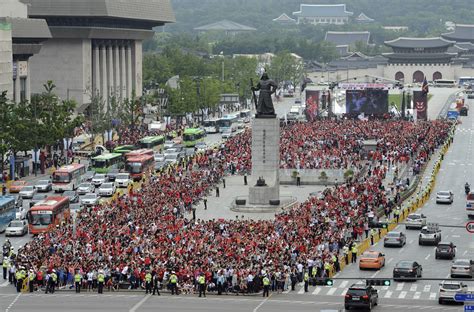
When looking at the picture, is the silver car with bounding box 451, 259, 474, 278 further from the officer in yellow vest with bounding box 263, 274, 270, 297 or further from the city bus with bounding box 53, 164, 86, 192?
the city bus with bounding box 53, 164, 86, 192

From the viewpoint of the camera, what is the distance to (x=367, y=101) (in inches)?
7141

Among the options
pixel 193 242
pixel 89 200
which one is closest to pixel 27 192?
pixel 89 200

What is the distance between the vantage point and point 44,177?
5143 inches

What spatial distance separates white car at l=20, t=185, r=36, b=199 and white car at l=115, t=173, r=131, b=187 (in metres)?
8.97

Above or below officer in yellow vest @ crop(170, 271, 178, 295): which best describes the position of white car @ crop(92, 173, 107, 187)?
above

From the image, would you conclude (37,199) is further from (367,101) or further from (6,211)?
(367,101)

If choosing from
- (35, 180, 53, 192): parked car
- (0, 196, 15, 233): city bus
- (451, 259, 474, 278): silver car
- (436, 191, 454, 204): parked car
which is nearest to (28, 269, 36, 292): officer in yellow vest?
(0, 196, 15, 233): city bus

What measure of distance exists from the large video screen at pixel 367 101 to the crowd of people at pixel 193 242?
60904 mm

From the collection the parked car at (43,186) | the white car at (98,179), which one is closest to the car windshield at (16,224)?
the parked car at (43,186)

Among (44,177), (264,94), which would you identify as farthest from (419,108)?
(264,94)

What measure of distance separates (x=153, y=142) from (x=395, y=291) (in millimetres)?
79160

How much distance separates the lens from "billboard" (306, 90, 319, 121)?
18888 centimetres

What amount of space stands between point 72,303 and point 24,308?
280cm

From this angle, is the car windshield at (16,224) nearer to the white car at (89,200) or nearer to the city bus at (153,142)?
the white car at (89,200)
